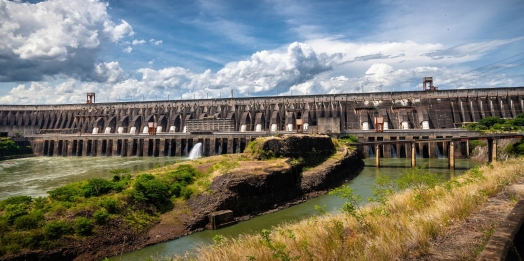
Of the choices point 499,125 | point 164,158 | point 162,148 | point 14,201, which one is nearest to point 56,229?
point 14,201

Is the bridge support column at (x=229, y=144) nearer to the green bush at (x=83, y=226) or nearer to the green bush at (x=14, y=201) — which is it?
the green bush at (x=14, y=201)

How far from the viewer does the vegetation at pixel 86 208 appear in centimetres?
1340

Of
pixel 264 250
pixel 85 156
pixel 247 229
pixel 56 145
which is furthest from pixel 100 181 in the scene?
pixel 56 145

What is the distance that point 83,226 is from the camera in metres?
14.4

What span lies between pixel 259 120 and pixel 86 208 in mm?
49161

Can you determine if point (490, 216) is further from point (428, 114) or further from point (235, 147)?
point (428, 114)

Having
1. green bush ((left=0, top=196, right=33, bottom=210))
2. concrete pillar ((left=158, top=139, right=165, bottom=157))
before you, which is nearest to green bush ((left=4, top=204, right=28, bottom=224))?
green bush ((left=0, top=196, right=33, bottom=210))

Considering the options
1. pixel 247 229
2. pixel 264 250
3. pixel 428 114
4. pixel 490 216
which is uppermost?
pixel 428 114

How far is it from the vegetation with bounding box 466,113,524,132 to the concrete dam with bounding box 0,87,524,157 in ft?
14.2

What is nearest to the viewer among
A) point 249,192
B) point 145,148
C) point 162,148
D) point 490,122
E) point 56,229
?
point 56,229

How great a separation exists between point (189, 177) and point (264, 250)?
14.0m

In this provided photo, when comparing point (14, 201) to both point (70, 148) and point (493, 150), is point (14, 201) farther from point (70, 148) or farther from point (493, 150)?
point (70, 148)

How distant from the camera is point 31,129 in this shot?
2761 inches

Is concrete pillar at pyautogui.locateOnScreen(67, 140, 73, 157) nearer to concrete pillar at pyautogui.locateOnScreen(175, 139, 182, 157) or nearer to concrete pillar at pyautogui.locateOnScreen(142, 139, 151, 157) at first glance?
concrete pillar at pyautogui.locateOnScreen(142, 139, 151, 157)
